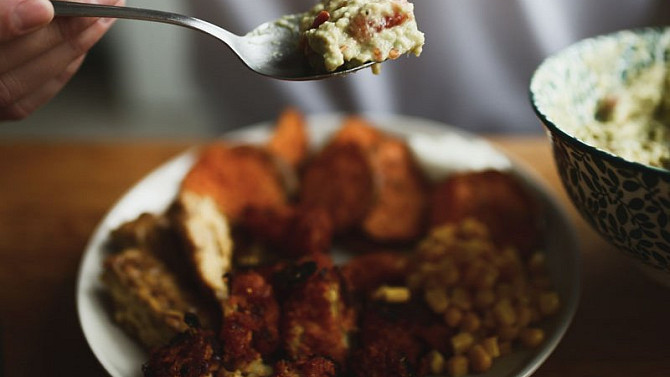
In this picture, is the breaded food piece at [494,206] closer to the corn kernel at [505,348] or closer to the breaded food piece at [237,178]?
the corn kernel at [505,348]

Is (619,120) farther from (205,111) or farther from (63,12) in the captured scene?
(205,111)

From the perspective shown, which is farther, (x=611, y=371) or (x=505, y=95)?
(x=505, y=95)

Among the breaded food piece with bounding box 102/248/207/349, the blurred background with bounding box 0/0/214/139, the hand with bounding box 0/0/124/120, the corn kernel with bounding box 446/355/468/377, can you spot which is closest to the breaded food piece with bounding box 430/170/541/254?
the corn kernel with bounding box 446/355/468/377

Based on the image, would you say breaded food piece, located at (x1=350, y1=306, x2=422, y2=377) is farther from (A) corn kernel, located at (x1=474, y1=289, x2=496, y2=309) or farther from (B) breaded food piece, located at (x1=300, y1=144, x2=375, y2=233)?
(B) breaded food piece, located at (x1=300, y1=144, x2=375, y2=233)

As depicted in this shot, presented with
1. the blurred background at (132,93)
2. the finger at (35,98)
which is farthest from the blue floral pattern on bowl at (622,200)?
the blurred background at (132,93)

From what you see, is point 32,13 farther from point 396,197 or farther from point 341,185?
point 396,197

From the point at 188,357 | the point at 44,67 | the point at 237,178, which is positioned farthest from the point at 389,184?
the point at 44,67

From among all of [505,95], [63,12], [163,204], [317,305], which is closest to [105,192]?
[163,204]
